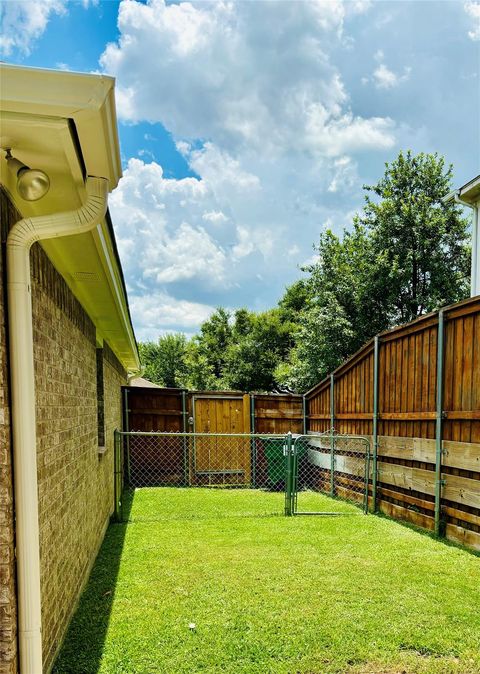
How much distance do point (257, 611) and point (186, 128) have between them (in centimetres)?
665

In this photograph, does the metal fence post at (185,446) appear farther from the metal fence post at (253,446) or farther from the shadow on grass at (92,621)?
the shadow on grass at (92,621)

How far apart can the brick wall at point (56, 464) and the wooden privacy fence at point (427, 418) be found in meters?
3.71

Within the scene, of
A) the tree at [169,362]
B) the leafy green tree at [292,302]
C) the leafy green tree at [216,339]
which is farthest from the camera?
the tree at [169,362]

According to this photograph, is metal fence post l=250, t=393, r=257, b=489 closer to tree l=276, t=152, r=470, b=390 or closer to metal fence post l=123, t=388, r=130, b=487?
metal fence post l=123, t=388, r=130, b=487

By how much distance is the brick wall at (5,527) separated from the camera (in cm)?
152

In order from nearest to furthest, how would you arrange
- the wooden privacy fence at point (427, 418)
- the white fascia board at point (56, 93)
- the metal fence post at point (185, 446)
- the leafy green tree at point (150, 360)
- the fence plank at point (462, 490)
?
the white fascia board at point (56, 93)
the fence plank at point (462, 490)
the wooden privacy fence at point (427, 418)
the metal fence post at point (185, 446)
the leafy green tree at point (150, 360)

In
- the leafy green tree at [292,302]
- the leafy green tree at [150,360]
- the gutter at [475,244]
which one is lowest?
the leafy green tree at [150,360]

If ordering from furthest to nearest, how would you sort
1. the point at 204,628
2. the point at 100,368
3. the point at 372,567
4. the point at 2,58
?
the point at 100,368 < the point at 372,567 < the point at 204,628 < the point at 2,58

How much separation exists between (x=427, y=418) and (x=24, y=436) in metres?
4.42

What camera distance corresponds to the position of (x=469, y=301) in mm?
4156

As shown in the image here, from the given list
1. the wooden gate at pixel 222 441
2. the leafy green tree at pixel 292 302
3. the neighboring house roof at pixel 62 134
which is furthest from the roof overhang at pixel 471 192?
the leafy green tree at pixel 292 302

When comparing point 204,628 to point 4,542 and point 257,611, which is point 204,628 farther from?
point 4,542

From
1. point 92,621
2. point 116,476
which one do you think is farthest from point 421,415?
point 116,476

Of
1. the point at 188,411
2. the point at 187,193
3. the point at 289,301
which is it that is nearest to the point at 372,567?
the point at 188,411
